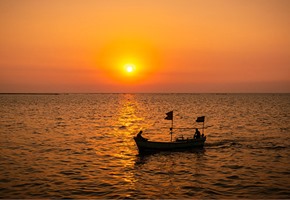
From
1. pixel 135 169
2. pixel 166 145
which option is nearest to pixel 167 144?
pixel 166 145

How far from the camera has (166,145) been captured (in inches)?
1378

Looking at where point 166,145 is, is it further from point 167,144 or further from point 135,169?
point 135,169

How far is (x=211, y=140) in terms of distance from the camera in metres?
43.7

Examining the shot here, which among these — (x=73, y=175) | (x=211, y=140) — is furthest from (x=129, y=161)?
(x=211, y=140)

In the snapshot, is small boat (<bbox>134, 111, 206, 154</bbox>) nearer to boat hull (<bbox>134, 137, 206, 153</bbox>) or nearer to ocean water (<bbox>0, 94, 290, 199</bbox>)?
boat hull (<bbox>134, 137, 206, 153</bbox>)

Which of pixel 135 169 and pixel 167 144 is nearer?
pixel 135 169

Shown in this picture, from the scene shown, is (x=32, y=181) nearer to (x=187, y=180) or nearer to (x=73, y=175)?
(x=73, y=175)

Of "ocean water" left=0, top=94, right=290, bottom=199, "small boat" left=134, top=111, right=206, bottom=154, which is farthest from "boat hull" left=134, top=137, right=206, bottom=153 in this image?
"ocean water" left=0, top=94, right=290, bottom=199

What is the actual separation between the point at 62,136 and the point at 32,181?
22948 mm

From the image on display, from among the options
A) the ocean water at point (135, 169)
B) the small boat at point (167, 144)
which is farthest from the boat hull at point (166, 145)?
the ocean water at point (135, 169)

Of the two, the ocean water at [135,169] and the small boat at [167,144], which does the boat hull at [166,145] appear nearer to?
the small boat at [167,144]

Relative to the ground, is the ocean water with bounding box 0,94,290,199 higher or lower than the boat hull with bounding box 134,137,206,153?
lower

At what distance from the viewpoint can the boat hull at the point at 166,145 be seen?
3384cm

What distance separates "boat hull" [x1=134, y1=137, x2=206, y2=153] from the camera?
111ft
